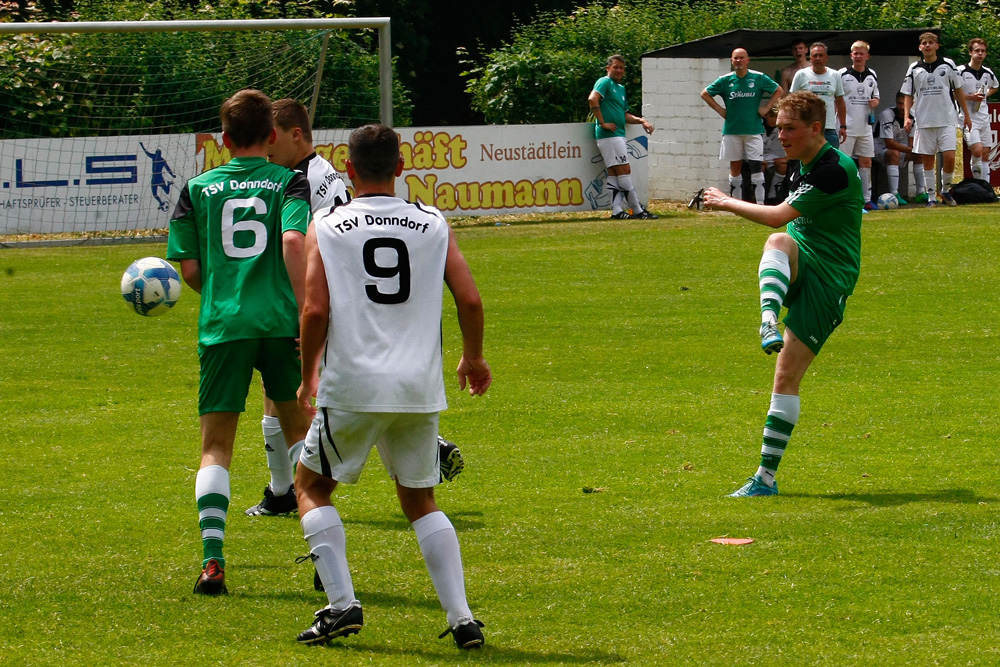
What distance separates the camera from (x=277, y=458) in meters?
6.87

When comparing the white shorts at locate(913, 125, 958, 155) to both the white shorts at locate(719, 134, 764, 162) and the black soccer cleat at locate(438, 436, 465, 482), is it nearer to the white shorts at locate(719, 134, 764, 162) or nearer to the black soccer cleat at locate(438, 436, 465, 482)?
the white shorts at locate(719, 134, 764, 162)

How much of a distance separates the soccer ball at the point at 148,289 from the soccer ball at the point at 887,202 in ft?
52.9

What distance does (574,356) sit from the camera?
37.1 ft

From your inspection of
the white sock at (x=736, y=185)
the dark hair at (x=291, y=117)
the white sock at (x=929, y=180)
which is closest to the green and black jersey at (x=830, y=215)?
the dark hair at (x=291, y=117)

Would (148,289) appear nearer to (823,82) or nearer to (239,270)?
(239,270)

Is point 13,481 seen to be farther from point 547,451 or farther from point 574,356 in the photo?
point 574,356

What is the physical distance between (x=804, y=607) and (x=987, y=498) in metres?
2.11

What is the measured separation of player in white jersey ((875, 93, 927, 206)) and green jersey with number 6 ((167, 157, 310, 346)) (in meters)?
17.7

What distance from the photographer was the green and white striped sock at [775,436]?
702 cm

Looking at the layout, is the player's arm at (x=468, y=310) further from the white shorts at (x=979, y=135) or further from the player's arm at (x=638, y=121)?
the white shorts at (x=979, y=135)

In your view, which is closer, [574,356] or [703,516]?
[703,516]

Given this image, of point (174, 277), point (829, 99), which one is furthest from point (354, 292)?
point (829, 99)

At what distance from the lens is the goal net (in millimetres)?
18578

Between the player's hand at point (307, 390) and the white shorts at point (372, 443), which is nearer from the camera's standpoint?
the white shorts at point (372, 443)
